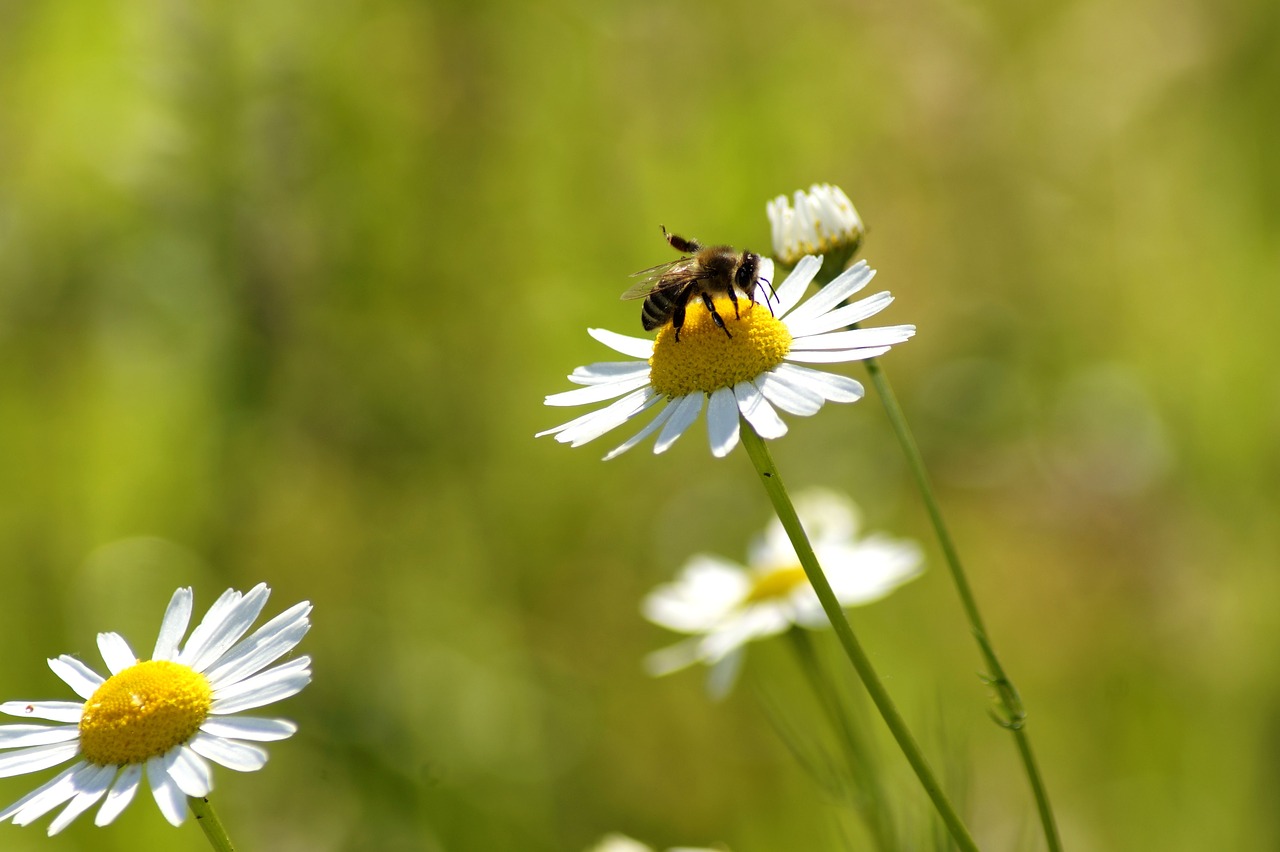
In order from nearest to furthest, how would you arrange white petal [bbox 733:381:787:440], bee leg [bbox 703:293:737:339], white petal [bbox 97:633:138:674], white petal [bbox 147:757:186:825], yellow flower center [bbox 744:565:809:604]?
white petal [bbox 147:757:186:825] → white petal [bbox 733:381:787:440] → white petal [bbox 97:633:138:674] → bee leg [bbox 703:293:737:339] → yellow flower center [bbox 744:565:809:604]

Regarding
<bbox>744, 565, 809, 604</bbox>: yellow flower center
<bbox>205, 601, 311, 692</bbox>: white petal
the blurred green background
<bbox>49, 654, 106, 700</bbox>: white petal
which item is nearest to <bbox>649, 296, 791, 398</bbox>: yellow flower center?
<bbox>205, 601, 311, 692</bbox>: white petal

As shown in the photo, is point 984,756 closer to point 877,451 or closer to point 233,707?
point 877,451

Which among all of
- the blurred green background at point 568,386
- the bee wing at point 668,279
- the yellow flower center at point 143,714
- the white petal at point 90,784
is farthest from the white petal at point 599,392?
the blurred green background at point 568,386

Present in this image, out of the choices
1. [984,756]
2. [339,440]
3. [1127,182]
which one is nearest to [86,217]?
[339,440]

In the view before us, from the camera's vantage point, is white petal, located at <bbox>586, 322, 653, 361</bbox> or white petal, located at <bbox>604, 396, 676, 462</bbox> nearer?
white petal, located at <bbox>604, 396, 676, 462</bbox>

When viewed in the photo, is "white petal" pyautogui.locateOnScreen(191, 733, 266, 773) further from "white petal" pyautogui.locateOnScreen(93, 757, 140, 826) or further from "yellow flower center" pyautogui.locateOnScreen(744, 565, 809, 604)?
"yellow flower center" pyautogui.locateOnScreen(744, 565, 809, 604)

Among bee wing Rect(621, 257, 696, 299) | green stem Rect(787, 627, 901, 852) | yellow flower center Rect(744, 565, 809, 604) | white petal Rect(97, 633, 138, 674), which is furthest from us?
yellow flower center Rect(744, 565, 809, 604)
